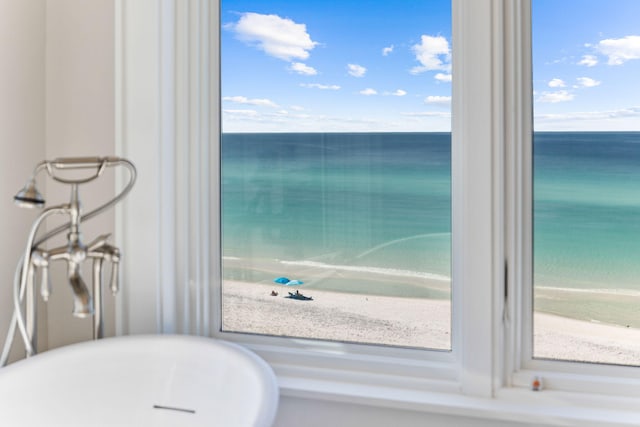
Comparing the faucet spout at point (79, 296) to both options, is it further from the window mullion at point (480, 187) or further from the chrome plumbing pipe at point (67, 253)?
the window mullion at point (480, 187)

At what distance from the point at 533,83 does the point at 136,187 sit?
3.57 feet

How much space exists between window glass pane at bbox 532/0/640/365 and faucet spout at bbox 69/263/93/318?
3.49 ft

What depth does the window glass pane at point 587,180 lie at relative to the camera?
138 centimetres

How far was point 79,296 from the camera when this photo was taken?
1.21m

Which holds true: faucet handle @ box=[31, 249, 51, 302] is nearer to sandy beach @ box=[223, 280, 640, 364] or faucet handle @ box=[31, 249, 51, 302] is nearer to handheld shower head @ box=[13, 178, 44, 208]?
handheld shower head @ box=[13, 178, 44, 208]

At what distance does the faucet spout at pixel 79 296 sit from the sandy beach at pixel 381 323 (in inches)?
20.8

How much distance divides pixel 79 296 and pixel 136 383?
32 centimetres

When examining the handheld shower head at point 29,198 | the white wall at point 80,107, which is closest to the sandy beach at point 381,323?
the white wall at point 80,107

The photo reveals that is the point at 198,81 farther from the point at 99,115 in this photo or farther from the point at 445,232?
the point at 445,232

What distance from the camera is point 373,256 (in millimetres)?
1580

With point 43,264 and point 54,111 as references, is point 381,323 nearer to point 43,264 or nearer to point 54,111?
point 43,264

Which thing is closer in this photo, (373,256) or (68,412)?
(68,412)

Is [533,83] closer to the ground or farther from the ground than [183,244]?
farther from the ground

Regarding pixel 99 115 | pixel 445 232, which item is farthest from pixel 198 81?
pixel 445 232
